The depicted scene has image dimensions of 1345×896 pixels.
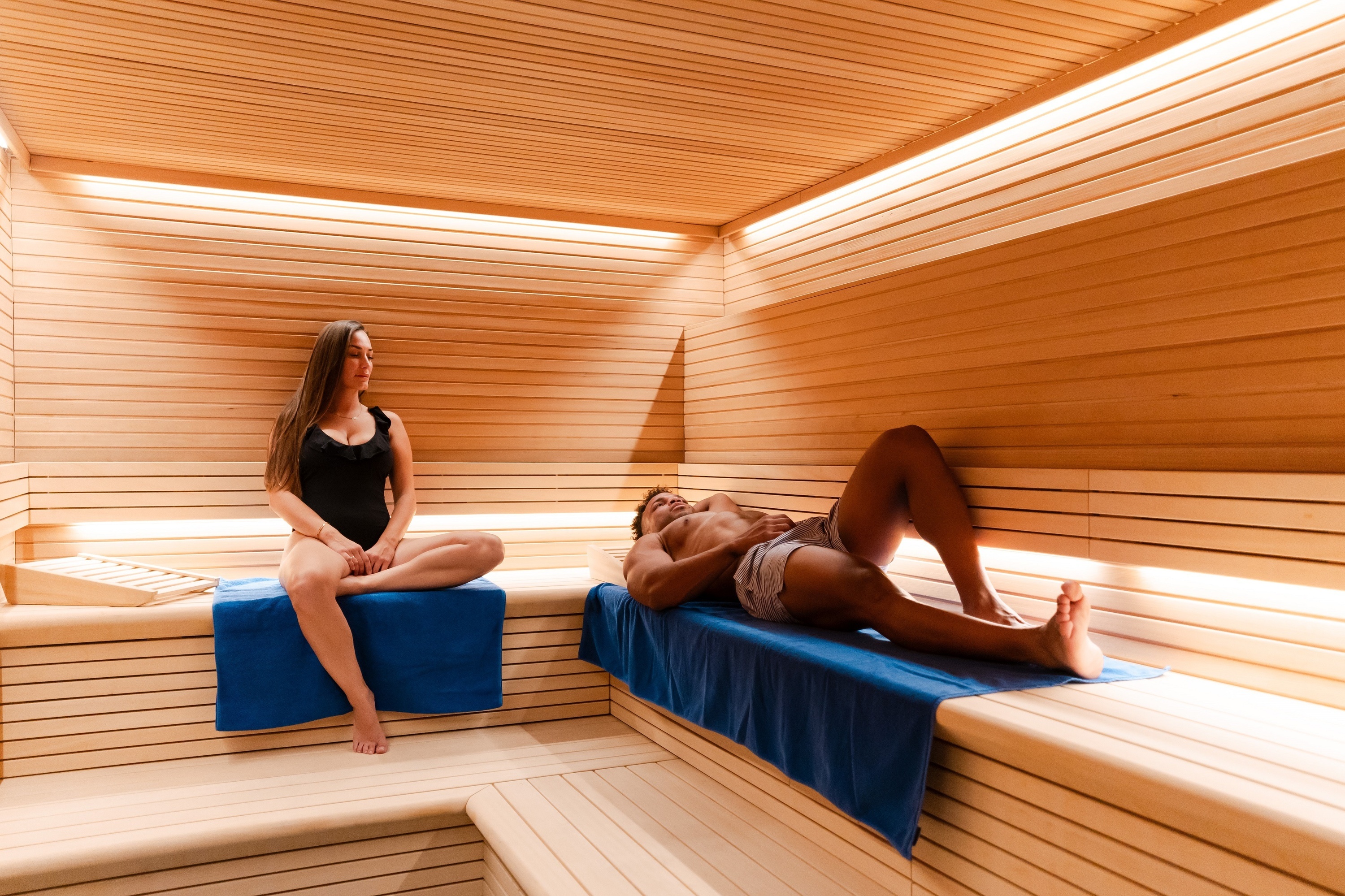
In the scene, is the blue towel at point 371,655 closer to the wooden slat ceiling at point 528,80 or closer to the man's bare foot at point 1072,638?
the wooden slat ceiling at point 528,80

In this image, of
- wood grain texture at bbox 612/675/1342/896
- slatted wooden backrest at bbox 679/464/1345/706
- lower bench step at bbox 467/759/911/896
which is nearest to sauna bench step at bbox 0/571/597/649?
lower bench step at bbox 467/759/911/896

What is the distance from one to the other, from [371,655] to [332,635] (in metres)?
0.22

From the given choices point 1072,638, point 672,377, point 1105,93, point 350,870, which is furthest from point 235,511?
point 1105,93

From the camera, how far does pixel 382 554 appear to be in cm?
396

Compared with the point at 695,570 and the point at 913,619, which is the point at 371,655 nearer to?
the point at 695,570

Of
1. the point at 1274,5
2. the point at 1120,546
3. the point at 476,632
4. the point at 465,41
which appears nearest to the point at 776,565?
the point at 1120,546

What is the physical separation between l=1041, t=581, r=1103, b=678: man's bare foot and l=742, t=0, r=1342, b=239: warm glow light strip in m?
1.89

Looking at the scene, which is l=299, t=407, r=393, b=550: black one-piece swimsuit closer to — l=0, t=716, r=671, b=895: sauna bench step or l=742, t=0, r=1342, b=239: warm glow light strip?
l=0, t=716, r=671, b=895: sauna bench step

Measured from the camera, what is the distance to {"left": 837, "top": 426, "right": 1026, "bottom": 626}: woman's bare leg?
310 centimetres

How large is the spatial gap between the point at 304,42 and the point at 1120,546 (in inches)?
123

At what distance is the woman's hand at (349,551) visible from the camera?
3824 millimetres

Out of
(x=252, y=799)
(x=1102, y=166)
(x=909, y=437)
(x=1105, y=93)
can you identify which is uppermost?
(x=1105, y=93)

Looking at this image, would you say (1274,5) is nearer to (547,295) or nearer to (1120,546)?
(1120,546)

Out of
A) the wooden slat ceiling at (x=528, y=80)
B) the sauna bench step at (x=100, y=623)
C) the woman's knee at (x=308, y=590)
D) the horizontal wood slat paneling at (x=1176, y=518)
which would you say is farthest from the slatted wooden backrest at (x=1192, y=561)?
the sauna bench step at (x=100, y=623)
